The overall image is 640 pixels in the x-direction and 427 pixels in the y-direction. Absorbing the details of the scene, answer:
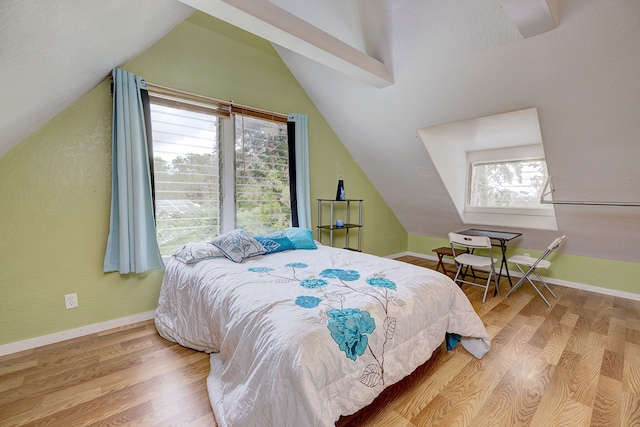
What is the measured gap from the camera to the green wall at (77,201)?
76.9 inches

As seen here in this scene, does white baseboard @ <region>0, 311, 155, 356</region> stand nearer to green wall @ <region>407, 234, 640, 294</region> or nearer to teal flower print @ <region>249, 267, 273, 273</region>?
teal flower print @ <region>249, 267, 273, 273</region>

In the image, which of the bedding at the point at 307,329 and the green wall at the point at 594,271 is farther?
the green wall at the point at 594,271

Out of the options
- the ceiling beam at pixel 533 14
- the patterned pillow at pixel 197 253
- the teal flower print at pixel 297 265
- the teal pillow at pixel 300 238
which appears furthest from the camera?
the teal pillow at pixel 300 238

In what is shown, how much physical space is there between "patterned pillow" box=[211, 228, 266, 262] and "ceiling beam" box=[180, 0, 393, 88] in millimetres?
1587

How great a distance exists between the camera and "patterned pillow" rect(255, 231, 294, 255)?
2529mm

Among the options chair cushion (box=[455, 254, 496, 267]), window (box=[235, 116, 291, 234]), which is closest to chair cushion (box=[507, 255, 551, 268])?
chair cushion (box=[455, 254, 496, 267])

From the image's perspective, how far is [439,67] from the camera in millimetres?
2412

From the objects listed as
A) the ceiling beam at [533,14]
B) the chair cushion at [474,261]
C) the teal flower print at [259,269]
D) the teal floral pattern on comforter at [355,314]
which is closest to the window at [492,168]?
the chair cushion at [474,261]

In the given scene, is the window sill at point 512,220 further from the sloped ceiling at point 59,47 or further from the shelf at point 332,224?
the sloped ceiling at point 59,47

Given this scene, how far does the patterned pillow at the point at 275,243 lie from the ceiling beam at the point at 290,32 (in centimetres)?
163

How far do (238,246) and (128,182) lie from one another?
1.06m

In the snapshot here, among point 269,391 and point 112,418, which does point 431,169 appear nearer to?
point 269,391

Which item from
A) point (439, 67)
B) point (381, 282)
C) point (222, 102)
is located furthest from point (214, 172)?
point (439, 67)

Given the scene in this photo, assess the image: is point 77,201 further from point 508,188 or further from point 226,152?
point 508,188
